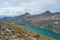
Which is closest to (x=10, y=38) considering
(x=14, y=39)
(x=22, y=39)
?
(x=14, y=39)

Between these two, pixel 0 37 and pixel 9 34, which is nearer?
pixel 0 37

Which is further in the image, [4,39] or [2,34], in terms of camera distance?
[2,34]

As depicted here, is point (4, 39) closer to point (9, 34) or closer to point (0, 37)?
point (0, 37)

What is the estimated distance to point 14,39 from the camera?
93.2 meters

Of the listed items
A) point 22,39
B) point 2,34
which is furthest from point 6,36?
point 22,39

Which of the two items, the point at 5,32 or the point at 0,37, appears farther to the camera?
the point at 5,32

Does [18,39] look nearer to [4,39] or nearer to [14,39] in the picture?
[14,39]

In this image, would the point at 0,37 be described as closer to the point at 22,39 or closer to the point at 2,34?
the point at 2,34

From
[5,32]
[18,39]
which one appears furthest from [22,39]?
[5,32]

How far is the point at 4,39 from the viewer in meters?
89.2

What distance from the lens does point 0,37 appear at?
9025 centimetres

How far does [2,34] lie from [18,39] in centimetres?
878

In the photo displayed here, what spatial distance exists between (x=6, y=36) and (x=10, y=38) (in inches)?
116

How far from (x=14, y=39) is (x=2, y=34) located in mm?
7491
